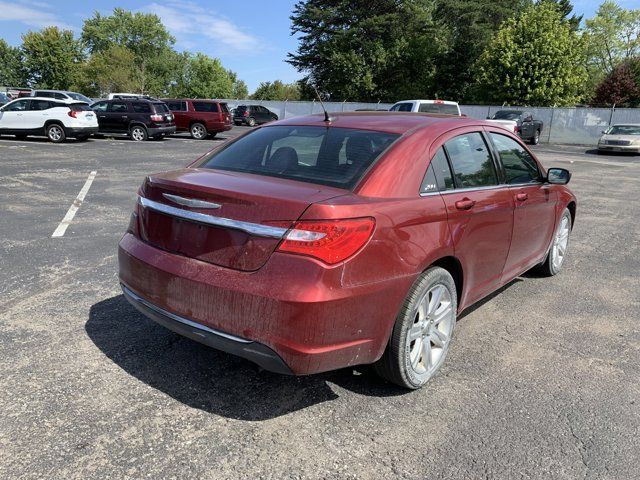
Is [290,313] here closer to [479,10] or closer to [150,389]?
[150,389]

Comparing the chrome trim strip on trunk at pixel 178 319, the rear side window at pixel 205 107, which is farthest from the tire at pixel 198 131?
the chrome trim strip on trunk at pixel 178 319

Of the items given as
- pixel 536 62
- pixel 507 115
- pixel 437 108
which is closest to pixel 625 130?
pixel 507 115

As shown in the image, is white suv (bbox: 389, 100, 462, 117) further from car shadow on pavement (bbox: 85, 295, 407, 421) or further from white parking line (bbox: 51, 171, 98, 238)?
car shadow on pavement (bbox: 85, 295, 407, 421)

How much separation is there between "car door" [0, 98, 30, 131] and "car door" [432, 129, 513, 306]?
19.9m

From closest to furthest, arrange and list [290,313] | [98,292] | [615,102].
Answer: [290,313], [98,292], [615,102]

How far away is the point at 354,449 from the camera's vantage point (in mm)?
2549

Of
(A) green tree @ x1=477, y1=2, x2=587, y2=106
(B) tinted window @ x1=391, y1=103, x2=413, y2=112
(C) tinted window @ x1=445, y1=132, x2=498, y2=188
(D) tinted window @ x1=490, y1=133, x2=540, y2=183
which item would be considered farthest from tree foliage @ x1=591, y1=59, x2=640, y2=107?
(C) tinted window @ x1=445, y1=132, x2=498, y2=188

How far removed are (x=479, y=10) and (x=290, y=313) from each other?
168 feet

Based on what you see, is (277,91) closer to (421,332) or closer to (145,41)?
(145,41)

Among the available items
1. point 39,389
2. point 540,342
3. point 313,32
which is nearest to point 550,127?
point 313,32

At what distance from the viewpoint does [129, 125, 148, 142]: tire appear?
21.4m

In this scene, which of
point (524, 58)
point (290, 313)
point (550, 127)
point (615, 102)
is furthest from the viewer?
point (615, 102)

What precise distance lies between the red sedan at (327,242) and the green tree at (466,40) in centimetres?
4466

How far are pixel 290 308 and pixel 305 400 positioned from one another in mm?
780
